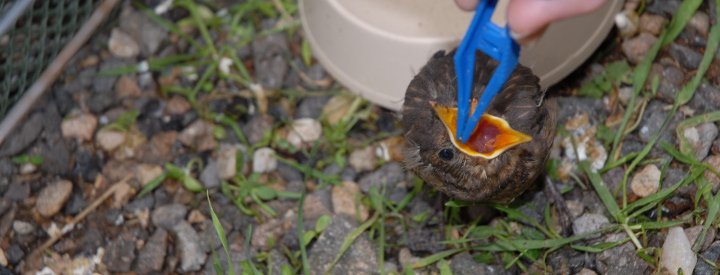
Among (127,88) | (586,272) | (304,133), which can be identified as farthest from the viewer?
(127,88)

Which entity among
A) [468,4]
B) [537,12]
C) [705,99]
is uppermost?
[537,12]

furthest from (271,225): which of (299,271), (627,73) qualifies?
(627,73)

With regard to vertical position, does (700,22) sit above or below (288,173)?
above

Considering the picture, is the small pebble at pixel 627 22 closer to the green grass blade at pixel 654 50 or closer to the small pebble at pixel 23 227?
the green grass blade at pixel 654 50

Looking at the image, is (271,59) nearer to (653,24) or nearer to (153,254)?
(153,254)

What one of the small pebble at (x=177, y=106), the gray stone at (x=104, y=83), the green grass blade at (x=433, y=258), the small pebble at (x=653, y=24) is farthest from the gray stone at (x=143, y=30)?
the small pebble at (x=653, y=24)

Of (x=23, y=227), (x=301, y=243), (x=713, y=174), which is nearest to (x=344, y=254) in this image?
(x=301, y=243)
